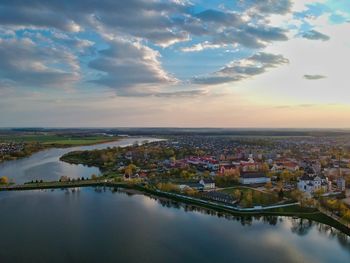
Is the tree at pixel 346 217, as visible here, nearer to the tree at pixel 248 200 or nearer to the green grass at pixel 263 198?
the green grass at pixel 263 198

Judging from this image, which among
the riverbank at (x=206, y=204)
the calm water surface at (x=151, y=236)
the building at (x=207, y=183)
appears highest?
the building at (x=207, y=183)

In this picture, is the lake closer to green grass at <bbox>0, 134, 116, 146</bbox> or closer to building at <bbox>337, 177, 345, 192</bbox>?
building at <bbox>337, 177, 345, 192</bbox>

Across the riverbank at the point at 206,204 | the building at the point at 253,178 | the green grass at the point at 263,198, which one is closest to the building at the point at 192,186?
the riverbank at the point at 206,204

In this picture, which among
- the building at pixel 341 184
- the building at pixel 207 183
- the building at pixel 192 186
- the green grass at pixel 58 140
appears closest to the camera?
the building at pixel 341 184

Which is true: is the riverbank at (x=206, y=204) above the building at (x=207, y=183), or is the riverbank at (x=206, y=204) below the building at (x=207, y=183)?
below

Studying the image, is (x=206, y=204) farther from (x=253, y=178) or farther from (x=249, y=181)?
(x=253, y=178)

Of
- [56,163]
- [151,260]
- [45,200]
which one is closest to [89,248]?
[151,260]

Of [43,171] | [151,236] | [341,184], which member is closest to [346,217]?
[341,184]
